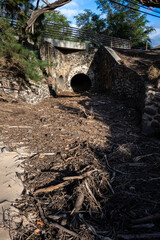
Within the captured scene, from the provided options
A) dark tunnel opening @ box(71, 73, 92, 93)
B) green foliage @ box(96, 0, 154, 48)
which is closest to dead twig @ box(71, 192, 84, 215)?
dark tunnel opening @ box(71, 73, 92, 93)

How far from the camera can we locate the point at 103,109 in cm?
629

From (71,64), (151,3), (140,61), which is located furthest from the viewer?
(71,64)

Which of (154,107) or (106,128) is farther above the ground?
(154,107)

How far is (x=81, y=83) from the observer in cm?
1502

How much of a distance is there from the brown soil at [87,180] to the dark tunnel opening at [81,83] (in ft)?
31.5

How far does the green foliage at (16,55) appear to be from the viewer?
6004mm

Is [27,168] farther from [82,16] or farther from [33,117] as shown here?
[82,16]

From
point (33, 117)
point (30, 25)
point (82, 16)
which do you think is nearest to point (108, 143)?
point (33, 117)

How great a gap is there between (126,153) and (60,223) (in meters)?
1.90

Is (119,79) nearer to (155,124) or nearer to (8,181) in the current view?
(155,124)

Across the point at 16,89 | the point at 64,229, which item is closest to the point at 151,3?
the point at 16,89

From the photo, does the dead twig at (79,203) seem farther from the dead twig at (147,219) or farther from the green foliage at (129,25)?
the green foliage at (129,25)

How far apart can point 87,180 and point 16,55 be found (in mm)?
5810

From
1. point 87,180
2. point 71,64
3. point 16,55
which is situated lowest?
point 87,180
